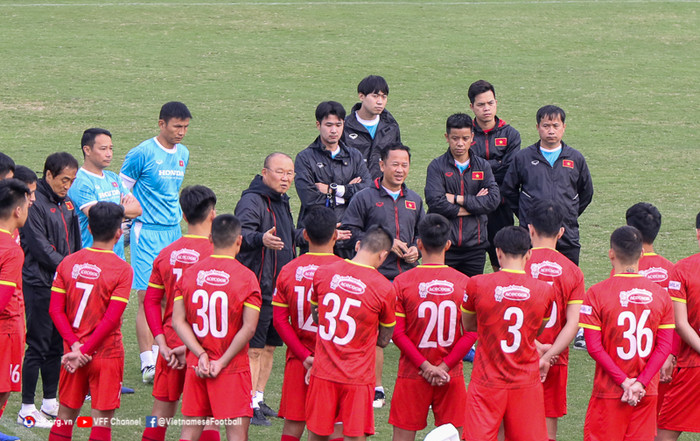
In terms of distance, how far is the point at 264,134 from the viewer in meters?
19.0

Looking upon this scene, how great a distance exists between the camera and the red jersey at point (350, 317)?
6012 millimetres

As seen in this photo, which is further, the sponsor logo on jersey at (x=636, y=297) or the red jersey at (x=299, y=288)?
the red jersey at (x=299, y=288)

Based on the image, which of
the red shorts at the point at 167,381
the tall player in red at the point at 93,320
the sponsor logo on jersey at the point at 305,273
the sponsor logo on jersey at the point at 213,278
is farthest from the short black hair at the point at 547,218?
the tall player in red at the point at 93,320

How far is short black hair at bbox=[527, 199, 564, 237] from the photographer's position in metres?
6.52

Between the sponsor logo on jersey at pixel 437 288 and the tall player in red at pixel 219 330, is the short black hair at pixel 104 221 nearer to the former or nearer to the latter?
the tall player in red at pixel 219 330

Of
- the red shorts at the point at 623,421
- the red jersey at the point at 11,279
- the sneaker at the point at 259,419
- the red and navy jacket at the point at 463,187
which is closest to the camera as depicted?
the red shorts at the point at 623,421

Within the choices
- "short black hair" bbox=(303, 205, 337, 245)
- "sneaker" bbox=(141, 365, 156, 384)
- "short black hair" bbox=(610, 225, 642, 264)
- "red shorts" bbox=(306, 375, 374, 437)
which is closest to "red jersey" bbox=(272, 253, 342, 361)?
"short black hair" bbox=(303, 205, 337, 245)

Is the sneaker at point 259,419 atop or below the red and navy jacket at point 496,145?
below

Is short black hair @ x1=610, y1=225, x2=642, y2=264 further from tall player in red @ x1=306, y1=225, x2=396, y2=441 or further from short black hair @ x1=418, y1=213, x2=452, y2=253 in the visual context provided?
tall player in red @ x1=306, y1=225, x2=396, y2=441

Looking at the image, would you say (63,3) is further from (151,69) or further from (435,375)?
(435,375)

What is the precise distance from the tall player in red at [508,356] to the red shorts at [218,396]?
1439 mm

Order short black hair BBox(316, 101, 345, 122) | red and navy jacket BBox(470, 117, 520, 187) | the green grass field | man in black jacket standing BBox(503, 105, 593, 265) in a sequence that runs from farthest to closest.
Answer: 1. the green grass field
2. red and navy jacket BBox(470, 117, 520, 187)
3. man in black jacket standing BBox(503, 105, 593, 265)
4. short black hair BBox(316, 101, 345, 122)

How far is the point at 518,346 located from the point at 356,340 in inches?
39.8

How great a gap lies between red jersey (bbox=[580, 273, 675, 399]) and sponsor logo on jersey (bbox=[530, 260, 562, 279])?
35 centimetres
